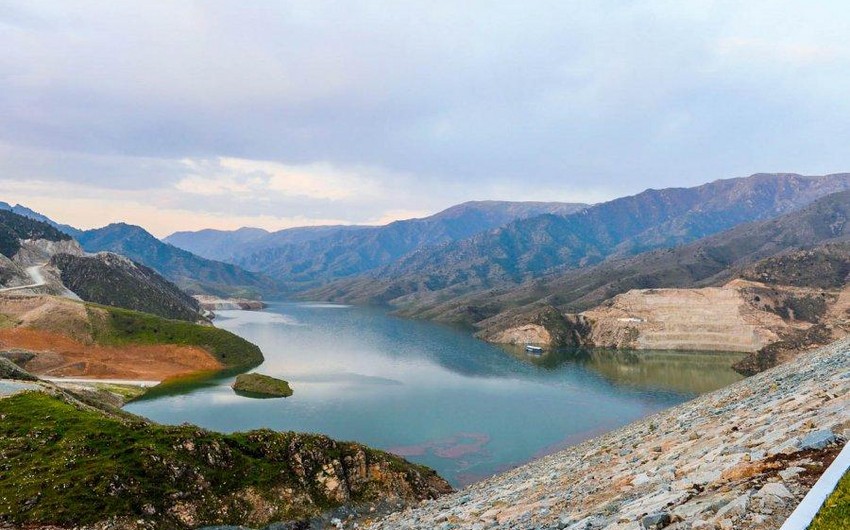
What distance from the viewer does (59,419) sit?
41.0 meters

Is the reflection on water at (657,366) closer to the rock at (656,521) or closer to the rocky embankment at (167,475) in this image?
the rocky embankment at (167,475)

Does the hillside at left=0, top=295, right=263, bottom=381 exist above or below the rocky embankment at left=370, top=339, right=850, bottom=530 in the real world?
below

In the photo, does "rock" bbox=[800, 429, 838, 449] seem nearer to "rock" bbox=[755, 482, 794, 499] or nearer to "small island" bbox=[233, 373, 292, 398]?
"rock" bbox=[755, 482, 794, 499]

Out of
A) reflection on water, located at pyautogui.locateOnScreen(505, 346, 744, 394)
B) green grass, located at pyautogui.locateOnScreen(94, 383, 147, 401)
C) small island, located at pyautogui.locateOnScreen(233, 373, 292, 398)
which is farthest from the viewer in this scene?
reflection on water, located at pyautogui.locateOnScreen(505, 346, 744, 394)

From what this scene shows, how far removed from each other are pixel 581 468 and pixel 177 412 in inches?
3537

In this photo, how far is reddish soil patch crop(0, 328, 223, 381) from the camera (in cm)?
12838

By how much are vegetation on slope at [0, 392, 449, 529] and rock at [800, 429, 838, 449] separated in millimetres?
36118

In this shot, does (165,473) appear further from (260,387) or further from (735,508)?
(260,387)

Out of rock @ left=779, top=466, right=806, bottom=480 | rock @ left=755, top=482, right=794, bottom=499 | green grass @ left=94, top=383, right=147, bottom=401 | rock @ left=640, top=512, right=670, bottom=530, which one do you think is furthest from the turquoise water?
rock @ left=755, top=482, right=794, bottom=499

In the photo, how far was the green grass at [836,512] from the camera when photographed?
9.22 m

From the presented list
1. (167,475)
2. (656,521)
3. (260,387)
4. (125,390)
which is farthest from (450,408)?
(656,521)

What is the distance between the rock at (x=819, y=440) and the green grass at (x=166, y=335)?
156330 millimetres

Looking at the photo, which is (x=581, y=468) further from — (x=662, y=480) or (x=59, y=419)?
(x=59, y=419)

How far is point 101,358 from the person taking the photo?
140 m
